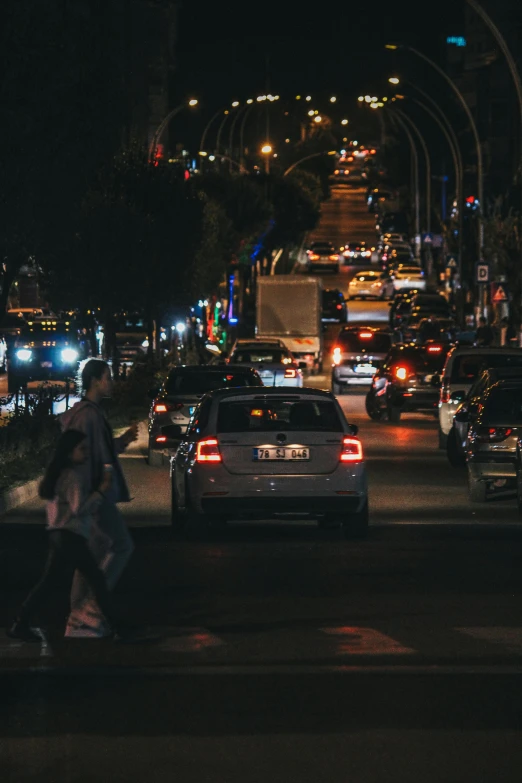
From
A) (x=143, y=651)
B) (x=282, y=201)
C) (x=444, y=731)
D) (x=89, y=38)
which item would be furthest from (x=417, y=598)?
(x=282, y=201)

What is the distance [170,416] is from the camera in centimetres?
2631

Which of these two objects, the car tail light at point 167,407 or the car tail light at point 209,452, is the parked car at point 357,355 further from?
the car tail light at point 209,452

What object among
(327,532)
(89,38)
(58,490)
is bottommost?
(327,532)

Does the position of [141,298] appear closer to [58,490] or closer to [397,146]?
[58,490]

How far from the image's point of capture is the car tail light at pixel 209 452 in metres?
16.3

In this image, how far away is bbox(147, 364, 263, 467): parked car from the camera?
26.3 m

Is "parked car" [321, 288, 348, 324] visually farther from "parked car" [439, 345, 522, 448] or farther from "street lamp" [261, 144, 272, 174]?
"parked car" [439, 345, 522, 448]

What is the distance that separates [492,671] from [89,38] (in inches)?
638

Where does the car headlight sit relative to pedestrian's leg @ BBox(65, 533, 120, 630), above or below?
below

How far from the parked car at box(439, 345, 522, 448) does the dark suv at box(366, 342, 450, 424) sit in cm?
667

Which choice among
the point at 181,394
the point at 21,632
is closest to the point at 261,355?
the point at 181,394

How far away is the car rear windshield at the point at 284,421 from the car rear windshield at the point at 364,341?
3230cm

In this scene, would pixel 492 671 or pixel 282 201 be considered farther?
pixel 282 201

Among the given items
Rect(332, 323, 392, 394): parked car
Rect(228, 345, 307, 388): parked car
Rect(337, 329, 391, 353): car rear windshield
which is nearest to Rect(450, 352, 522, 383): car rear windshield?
Rect(228, 345, 307, 388): parked car
